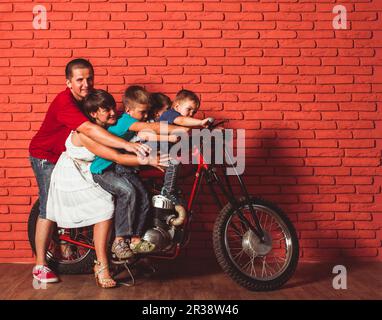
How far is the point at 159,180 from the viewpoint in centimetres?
398

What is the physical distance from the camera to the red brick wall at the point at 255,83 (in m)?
4.27

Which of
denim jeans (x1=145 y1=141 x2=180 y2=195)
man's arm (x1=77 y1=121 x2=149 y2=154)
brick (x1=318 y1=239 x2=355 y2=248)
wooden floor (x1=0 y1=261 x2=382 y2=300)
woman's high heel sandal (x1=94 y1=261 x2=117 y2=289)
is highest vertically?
man's arm (x1=77 y1=121 x2=149 y2=154)

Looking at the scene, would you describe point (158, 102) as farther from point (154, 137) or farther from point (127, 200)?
point (127, 200)

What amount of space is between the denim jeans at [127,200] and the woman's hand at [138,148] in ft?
0.79

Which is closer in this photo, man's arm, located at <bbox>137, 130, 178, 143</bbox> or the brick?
man's arm, located at <bbox>137, 130, 178, 143</bbox>

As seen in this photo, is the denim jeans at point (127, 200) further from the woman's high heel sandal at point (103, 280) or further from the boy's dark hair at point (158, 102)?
the boy's dark hair at point (158, 102)

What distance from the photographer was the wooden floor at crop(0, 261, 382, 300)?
342 cm

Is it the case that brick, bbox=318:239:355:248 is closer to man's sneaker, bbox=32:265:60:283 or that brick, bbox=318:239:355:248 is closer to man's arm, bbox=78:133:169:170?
man's arm, bbox=78:133:169:170

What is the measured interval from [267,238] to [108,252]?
111 cm

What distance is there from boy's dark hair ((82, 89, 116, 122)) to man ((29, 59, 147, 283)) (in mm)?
79

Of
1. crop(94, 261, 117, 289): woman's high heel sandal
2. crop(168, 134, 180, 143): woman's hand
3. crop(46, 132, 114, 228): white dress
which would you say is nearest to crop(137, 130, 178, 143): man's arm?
crop(168, 134, 180, 143): woman's hand

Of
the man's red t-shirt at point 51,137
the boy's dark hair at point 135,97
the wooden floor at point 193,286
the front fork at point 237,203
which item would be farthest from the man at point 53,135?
the front fork at point 237,203
